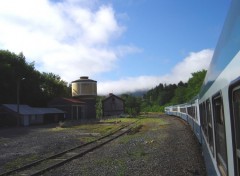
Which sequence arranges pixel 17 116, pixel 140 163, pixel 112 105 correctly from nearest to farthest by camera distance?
pixel 140 163 < pixel 17 116 < pixel 112 105

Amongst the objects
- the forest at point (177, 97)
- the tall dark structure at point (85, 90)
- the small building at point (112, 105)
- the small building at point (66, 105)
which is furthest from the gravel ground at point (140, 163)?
the small building at point (112, 105)

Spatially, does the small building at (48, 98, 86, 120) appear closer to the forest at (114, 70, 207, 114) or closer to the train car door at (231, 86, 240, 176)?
the forest at (114, 70, 207, 114)

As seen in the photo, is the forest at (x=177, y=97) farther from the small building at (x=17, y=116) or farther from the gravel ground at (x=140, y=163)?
the gravel ground at (x=140, y=163)

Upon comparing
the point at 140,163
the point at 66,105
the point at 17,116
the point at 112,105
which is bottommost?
the point at 140,163

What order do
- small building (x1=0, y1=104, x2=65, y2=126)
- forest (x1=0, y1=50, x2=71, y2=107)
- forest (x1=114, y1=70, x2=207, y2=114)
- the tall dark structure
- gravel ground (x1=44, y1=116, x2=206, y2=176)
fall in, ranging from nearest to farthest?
gravel ground (x1=44, y1=116, x2=206, y2=176) < small building (x1=0, y1=104, x2=65, y2=126) < forest (x1=0, y1=50, x2=71, y2=107) < the tall dark structure < forest (x1=114, y1=70, x2=207, y2=114)

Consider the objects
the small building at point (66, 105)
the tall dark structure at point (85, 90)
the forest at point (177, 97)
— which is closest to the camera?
the small building at point (66, 105)

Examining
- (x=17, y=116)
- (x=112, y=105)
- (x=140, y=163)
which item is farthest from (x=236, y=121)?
(x=112, y=105)

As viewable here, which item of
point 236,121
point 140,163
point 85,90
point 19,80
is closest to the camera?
point 236,121

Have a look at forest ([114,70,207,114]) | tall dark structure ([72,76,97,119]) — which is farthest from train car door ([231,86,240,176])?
tall dark structure ([72,76,97,119])

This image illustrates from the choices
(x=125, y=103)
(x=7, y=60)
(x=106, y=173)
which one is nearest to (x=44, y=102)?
(x=7, y=60)

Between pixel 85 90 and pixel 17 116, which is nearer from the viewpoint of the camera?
pixel 17 116

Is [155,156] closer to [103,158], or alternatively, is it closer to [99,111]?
[103,158]

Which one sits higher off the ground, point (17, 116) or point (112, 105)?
point (112, 105)

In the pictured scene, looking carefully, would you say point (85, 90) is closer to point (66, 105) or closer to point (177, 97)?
point (66, 105)
